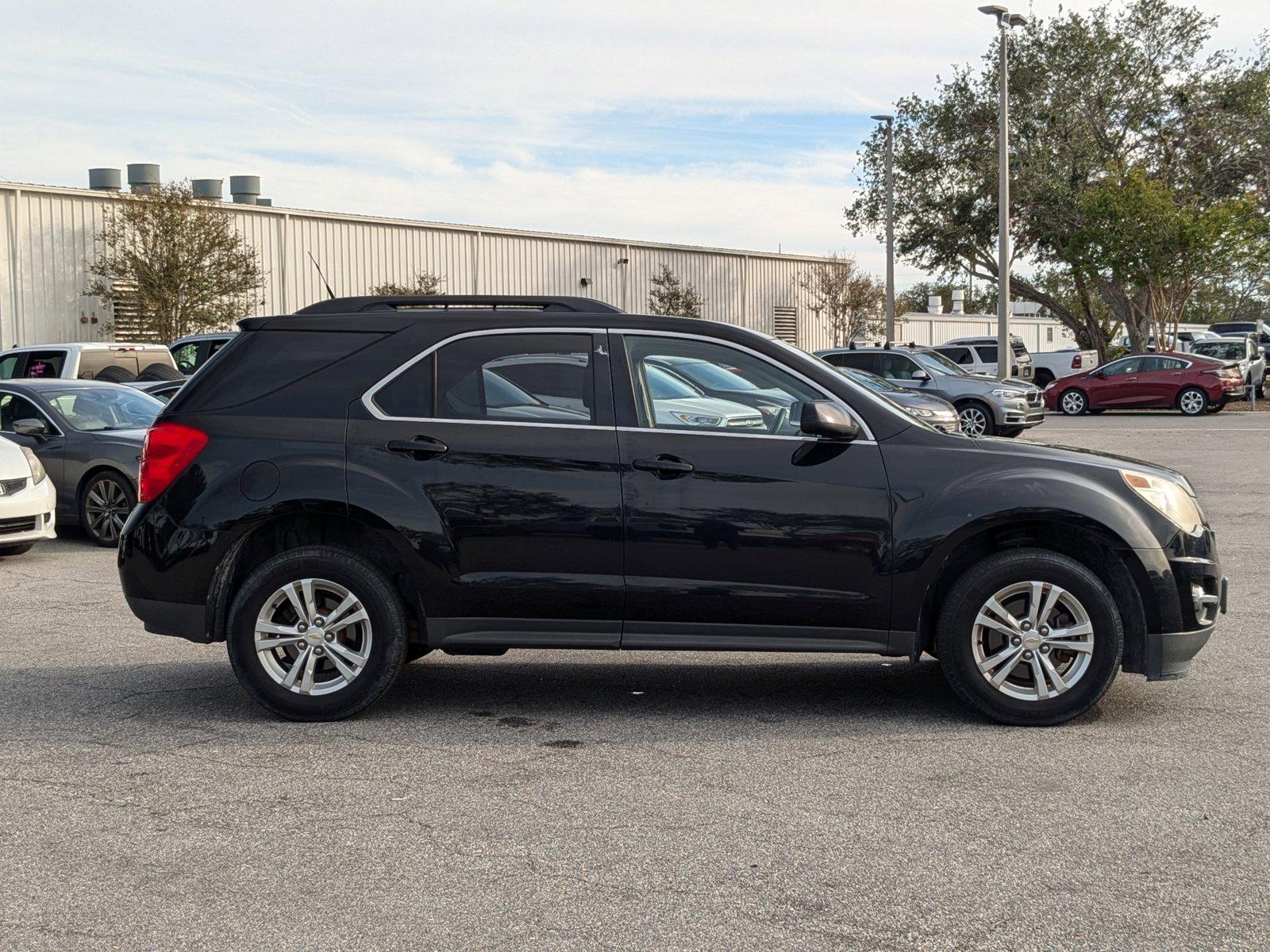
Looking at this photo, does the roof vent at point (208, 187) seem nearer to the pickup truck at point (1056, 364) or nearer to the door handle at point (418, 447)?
the pickup truck at point (1056, 364)

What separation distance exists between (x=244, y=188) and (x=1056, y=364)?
24.8m

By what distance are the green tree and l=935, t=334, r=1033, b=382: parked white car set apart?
1409 centimetres

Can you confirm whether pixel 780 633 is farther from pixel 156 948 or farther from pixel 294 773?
pixel 156 948

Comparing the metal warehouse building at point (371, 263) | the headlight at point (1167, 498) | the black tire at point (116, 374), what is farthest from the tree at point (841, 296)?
the headlight at point (1167, 498)

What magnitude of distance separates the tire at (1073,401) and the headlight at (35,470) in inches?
1103

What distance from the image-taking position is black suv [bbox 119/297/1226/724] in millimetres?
6051

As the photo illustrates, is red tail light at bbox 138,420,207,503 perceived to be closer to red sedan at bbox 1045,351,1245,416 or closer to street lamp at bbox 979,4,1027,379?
street lamp at bbox 979,4,1027,379

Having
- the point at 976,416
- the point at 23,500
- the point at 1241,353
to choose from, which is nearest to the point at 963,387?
the point at 976,416

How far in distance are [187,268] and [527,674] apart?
29794 millimetres

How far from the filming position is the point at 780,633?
614 centimetres

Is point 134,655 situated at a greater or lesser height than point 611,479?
lesser

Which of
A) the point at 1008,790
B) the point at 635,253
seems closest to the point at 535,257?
the point at 635,253

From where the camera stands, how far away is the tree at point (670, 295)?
4819cm

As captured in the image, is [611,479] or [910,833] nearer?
[910,833]
